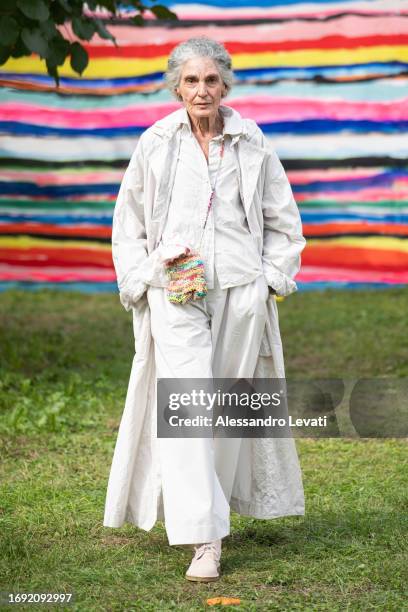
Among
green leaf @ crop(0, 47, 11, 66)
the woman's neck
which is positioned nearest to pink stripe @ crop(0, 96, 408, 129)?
green leaf @ crop(0, 47, 11, 66)

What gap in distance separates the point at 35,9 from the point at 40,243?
4.60 meters

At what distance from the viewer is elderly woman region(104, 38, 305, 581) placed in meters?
4.25

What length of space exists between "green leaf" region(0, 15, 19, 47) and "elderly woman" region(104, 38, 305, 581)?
254 centimetres

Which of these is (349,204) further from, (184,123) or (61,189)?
(184,123)

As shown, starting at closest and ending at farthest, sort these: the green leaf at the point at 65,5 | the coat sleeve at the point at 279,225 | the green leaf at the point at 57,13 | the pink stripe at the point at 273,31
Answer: the coat sleeve at the point at 279,225, the green leaf at the point at 65,5, the green leaf at the point at 57,13, the pink stripe at the point at 273,31

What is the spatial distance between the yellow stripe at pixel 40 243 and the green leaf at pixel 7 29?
14.1 feet

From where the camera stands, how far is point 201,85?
4316 millimetres

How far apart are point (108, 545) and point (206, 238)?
132 cm

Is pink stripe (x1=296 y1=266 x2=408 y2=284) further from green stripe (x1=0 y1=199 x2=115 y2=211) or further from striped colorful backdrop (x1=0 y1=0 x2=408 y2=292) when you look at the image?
green stripe (x1=0 y1=199 x2=115 y2=211)

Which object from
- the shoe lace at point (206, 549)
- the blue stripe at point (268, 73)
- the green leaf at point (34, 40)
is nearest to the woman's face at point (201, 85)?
the shoe lace at point (206, 549)

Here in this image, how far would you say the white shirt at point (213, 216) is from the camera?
4.31 meters

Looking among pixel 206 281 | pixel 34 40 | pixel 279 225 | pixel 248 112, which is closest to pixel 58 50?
pixel 34 40

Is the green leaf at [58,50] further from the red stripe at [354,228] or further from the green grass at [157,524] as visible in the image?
the red stripe at [354,228]

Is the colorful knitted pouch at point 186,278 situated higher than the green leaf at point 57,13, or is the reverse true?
the green leaf at point 57,13
